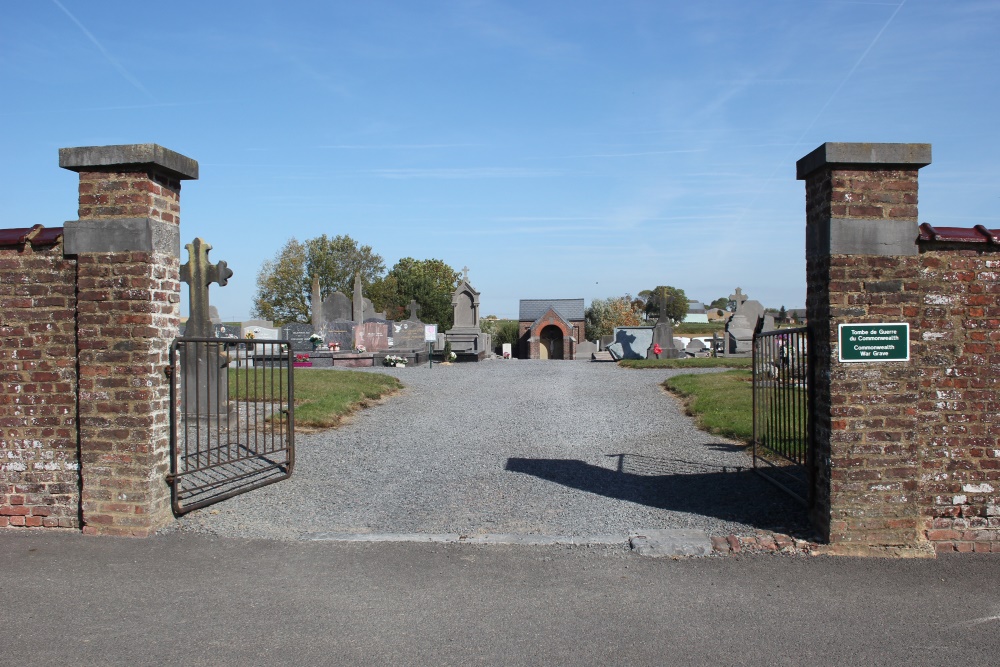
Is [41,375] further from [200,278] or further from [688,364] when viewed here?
[688,364]

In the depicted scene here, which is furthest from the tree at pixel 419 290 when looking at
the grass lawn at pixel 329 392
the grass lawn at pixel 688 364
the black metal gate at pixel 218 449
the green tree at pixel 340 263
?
the black metal gate at pixel 218 449

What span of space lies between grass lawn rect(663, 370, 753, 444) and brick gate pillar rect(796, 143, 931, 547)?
4.39 m

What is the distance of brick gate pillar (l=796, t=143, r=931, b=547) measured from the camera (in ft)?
18.1

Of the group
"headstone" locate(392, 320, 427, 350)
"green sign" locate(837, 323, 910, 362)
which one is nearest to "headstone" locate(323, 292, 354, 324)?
"headstone" locate(392, 320, 427, 350)

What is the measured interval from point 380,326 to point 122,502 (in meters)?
21.8

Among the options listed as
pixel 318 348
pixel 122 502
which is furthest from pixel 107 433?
pixel 318 348

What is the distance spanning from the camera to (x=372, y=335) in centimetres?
2761

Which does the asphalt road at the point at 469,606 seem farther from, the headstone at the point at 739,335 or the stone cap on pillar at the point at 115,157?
the headstone at the point at 739,335

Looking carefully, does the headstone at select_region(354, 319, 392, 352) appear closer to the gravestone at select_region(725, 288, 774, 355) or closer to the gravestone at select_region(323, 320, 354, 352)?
the gravestone at select_region(323, 320, 354, 352)

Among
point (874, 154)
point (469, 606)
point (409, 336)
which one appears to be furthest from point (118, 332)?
point (409, 336)

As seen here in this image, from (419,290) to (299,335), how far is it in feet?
128

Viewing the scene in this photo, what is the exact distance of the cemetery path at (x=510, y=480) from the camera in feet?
21.0

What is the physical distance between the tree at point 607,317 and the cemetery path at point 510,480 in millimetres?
43501

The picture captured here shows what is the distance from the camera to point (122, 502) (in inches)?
236
